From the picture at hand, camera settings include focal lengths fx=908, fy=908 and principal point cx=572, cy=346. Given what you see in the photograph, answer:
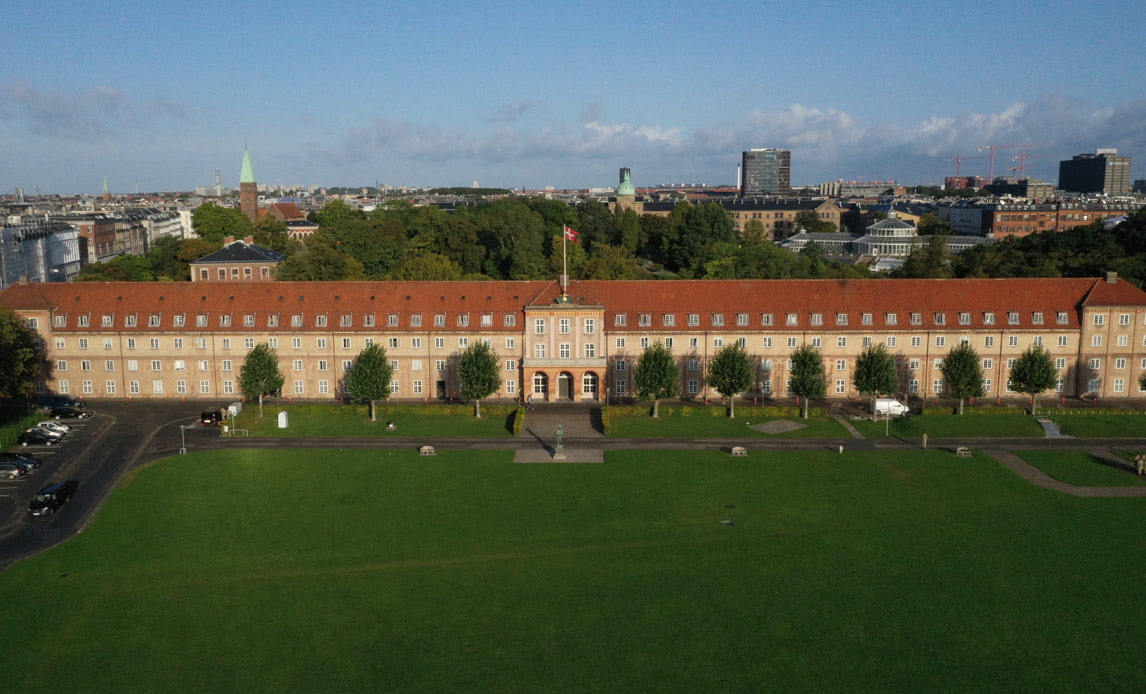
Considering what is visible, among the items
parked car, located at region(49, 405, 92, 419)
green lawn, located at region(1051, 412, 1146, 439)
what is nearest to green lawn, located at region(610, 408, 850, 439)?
green lawn, located at region(1051, 412, 1146, 439)

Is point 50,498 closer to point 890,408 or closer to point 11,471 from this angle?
point 11,471

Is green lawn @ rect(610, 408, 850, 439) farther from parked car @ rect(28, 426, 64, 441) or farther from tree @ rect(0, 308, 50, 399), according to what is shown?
tree @ rect(0, 308, 50, 399)

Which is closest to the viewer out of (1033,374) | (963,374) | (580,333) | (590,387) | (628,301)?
(1033,374)

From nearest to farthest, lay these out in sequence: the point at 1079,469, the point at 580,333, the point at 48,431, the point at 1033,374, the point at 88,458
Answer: the point at 1079,469
the point at 88,458
the point at 48,431
the point at 1033,374
the point at 580,333

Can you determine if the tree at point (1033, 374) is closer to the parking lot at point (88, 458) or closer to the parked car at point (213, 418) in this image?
the parking lot at point (88, 458)

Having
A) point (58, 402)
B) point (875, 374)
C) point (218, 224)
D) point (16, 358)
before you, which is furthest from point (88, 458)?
point (218, 224)

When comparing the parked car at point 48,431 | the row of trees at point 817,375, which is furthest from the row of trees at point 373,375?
the parked car at point 48,431

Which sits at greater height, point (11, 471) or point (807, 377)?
point (807, 377)

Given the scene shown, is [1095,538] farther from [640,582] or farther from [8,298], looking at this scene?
[8,298]
